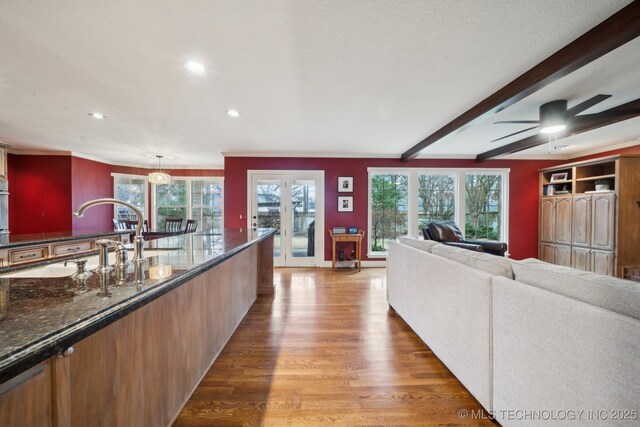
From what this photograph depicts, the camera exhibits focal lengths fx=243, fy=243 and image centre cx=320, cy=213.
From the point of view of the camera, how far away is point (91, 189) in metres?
5.47

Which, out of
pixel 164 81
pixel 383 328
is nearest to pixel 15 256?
pixel 164 81

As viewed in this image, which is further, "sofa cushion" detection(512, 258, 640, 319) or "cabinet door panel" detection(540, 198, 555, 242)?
"cabinet door panel" detection(540, 198, 555, 242)

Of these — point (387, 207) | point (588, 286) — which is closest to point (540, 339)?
point (588, 286)

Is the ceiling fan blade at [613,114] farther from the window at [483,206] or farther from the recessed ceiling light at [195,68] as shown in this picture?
the recessed ceiling light at [195,68]

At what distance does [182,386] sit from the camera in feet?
4.55

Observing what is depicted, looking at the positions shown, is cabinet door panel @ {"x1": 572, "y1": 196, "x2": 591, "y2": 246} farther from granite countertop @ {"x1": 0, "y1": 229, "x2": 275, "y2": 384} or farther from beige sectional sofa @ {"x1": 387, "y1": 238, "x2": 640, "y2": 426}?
granite countertop @ {"x1": 0, "y1": 229, "x2": 275, "y2": 384}

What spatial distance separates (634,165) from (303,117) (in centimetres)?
501

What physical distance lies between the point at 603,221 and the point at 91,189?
975 centimetres

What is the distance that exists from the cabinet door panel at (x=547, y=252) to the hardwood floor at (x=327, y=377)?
4.32 metres

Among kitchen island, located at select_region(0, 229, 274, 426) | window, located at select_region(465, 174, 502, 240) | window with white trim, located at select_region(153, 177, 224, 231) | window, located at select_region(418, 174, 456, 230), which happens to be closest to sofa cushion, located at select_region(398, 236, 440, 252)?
kitchen island, located at select_region(0, 229, 274, 426)

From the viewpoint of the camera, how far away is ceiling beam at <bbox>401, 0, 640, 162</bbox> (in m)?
1.47

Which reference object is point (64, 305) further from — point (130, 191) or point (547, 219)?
point (130, 191)

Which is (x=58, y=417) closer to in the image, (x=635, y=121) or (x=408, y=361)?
(x=408, y=361)

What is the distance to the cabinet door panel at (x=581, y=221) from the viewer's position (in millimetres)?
4047
